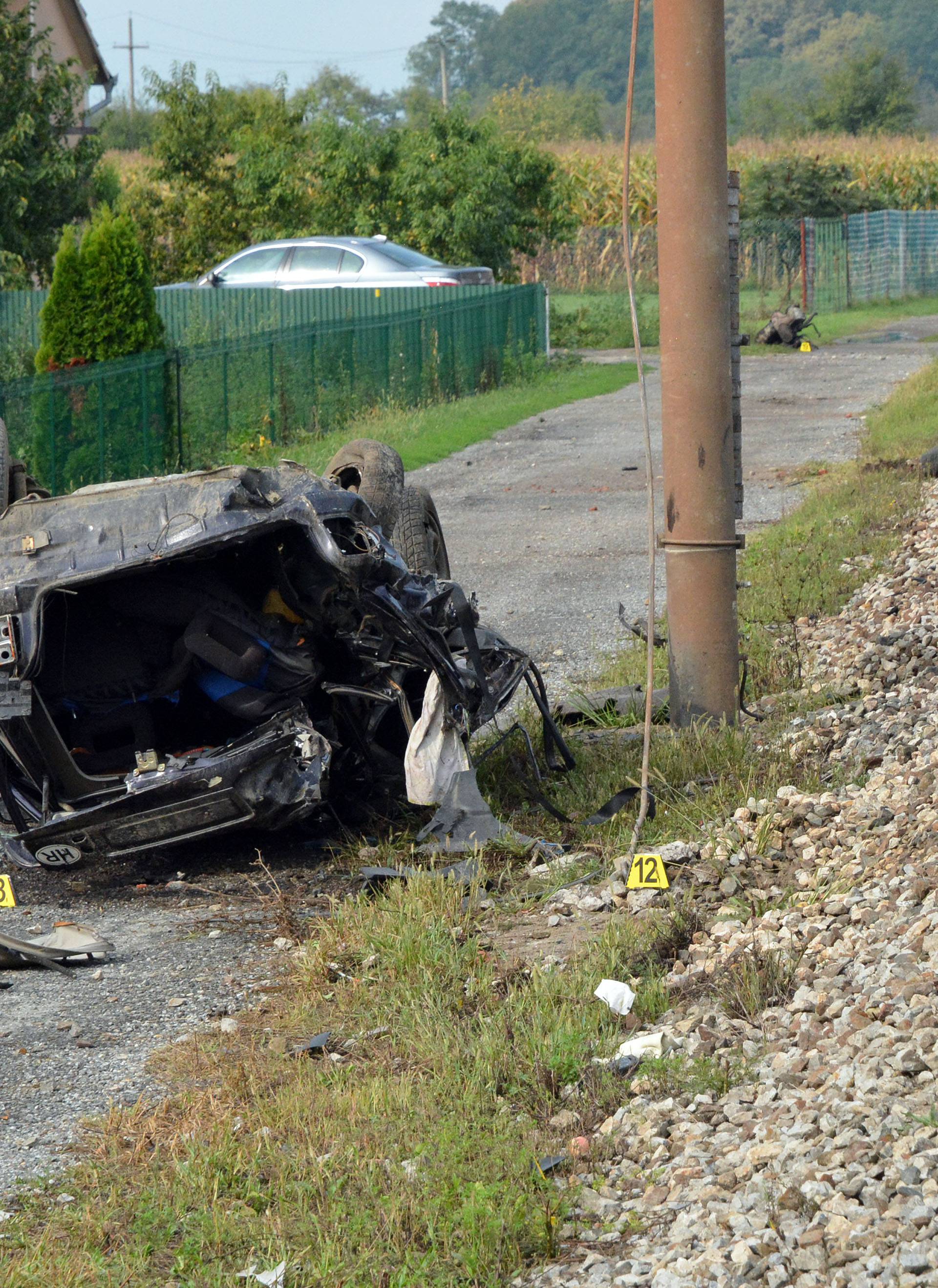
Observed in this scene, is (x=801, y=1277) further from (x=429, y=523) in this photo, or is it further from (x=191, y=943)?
(x=429, y=523)

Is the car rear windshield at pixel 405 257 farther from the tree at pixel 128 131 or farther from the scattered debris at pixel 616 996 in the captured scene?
the tree at pixel 128 131

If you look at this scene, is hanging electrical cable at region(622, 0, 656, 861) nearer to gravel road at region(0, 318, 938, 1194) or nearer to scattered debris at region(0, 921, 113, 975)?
gravel road at region(0, 318, 938, 1194)

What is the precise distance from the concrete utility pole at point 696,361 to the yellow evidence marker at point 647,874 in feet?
4.72

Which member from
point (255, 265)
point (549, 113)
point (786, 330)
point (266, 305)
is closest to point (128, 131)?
point (549, 113)

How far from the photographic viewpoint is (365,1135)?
3.42 m

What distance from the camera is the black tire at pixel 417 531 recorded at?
7.14 meters

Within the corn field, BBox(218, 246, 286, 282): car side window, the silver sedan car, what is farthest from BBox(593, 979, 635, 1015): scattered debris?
the corn field

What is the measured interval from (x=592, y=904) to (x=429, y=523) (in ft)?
9.57

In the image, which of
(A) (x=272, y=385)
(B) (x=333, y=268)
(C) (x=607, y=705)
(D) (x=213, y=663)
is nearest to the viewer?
(D) (x=213, y=663)

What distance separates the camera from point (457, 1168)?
324 cm

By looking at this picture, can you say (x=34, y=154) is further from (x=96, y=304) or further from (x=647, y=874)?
(x=647, y=874)

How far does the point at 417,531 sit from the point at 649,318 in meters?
23.0

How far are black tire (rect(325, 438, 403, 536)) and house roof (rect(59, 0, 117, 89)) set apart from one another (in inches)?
1322

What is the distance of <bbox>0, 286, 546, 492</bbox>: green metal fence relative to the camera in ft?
40.9
